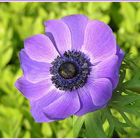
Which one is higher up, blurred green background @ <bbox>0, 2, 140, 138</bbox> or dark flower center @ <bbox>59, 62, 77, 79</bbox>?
dark flower center @ <bbox>59, 62, 77, 79</bbox>

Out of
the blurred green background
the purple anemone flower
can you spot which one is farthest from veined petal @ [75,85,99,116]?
the blurred green background

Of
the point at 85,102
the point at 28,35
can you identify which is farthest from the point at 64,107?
the point at 28,35

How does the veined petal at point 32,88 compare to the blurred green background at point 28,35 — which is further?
the blurred green background at point 28,35

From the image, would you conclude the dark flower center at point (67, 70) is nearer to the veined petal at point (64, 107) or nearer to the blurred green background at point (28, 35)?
the veined petal at point (64, 107)

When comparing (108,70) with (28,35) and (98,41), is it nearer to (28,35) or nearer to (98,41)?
(98,41)

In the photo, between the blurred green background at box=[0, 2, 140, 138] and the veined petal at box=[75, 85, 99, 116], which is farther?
the blurred green background at box=[0, 2, 140, 138]

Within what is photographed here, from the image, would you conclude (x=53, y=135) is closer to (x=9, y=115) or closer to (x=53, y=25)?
(x=9, y=115)

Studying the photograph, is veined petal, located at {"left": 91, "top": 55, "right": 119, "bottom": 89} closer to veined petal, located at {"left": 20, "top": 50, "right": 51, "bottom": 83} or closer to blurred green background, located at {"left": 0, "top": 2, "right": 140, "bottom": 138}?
veined petal, located at {"left": 20, "top": 50, "right": 51, "bottom": 83}

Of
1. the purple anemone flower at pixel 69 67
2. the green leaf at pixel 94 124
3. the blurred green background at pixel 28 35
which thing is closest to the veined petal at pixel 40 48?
the purple anemone flower at pixel 69 67

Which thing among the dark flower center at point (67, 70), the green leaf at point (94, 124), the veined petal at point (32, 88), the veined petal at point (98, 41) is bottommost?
the green leaf at point (94, 124)
